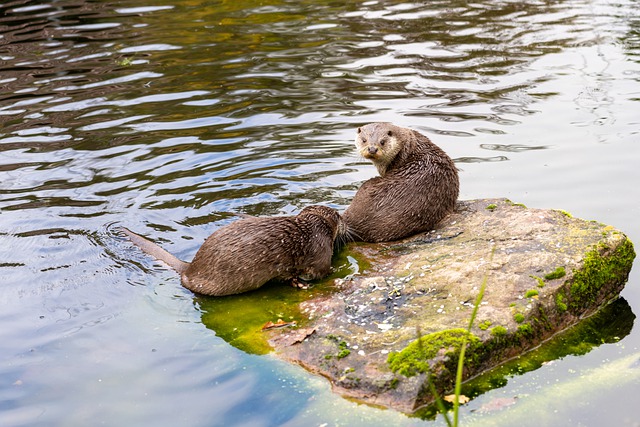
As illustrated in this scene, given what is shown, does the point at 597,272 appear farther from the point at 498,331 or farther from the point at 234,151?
the point at 234,151

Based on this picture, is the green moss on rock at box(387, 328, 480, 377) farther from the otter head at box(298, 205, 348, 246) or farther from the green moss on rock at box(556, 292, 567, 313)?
the otter head at box(298, 205, 348, 246)

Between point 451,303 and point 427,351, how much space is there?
60 cm

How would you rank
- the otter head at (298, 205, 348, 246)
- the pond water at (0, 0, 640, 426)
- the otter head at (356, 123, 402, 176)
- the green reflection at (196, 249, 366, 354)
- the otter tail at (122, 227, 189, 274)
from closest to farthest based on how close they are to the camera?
1. the pond water at (0, 0, 640, 426)
2. the green reflection at (196, 249, 366, 354)
3. the otter tail at (122, 227, 189, 274)
4. the otter head at (298, 205, 348, 246)
5. the otter head at (356, 123, 402, 176)

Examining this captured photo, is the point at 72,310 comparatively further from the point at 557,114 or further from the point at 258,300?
the point at 557,114

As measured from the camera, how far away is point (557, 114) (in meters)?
8.56

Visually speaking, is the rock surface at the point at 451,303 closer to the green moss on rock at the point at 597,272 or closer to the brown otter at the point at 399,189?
the green moss on rock at the point at 597,272

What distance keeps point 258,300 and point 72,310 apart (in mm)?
1205

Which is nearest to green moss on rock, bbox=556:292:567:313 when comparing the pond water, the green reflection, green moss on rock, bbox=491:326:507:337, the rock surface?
the rock surface

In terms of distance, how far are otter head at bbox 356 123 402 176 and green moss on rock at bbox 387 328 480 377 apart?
2.13 m

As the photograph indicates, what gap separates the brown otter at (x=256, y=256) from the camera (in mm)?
5227

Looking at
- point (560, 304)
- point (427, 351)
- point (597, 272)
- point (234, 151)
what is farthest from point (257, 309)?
point (234, 151)

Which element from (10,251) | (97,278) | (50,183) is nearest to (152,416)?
(97,278)

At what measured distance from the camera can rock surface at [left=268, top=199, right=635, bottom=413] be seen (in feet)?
13.6

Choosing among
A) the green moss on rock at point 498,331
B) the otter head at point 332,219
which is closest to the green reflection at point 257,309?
the otter head at point 332,219
